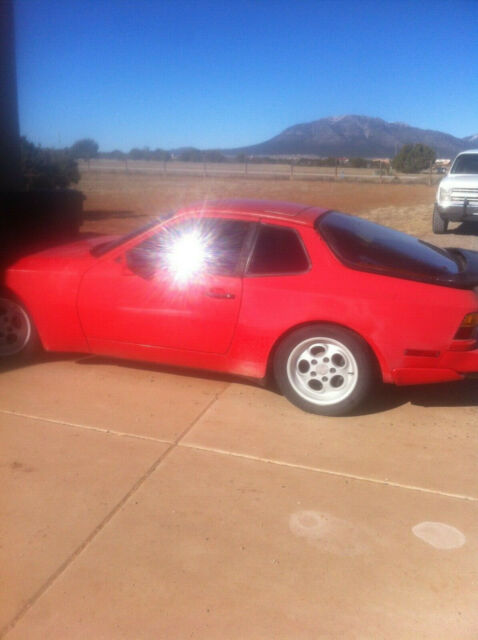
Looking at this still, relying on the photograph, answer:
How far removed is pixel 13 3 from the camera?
31.6ft

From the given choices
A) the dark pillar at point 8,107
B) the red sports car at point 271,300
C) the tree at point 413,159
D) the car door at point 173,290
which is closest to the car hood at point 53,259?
the red sports car at point 271,300

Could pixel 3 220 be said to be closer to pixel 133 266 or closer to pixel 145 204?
pixel 133 266

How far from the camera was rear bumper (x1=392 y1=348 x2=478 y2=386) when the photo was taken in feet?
13.5

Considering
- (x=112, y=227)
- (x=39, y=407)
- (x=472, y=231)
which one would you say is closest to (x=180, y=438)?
(x=39, y=407)

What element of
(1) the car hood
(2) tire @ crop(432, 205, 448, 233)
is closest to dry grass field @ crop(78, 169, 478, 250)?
(2) tire @ crop(432, 205, 448, 233)

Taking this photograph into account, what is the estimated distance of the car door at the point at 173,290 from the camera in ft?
14.7

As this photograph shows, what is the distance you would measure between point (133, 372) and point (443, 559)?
2.90m

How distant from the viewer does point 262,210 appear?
4.67 m

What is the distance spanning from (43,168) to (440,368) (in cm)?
1958

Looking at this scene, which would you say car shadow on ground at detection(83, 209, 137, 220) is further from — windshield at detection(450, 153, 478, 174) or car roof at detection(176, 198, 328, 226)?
car roof at detection(176, 198, 328, 226)

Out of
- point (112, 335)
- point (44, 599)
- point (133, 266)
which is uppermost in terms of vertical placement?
point (133, 266)

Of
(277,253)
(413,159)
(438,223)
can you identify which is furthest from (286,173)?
(277,253)

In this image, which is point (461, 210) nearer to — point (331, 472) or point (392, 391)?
point (392, 391)

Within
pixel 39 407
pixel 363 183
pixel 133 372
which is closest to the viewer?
pixel 39 407
